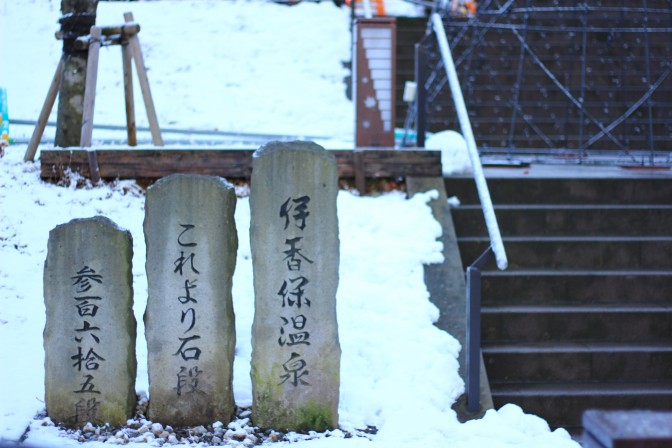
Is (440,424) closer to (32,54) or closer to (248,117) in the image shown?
(248,117)

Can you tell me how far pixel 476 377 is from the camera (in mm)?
5352

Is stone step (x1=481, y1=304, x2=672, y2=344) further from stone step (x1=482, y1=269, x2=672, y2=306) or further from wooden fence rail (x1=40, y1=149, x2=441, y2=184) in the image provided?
wooden fence rail (x1=40, y1=149, x2=441, y2=184)

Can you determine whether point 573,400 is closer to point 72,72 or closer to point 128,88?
point 128,88

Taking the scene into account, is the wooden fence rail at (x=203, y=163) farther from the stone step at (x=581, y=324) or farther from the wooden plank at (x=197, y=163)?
the stone step at (x=581, y=324)

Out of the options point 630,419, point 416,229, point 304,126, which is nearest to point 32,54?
point 304,126

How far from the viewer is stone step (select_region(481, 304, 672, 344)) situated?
644 centimetres

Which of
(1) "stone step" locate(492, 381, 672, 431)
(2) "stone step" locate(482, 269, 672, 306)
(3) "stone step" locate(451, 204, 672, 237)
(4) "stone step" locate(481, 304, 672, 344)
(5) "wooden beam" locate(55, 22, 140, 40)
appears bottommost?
(1) "stone step" locate(492, 381, 672, 431)

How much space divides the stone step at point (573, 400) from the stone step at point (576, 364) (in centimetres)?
15

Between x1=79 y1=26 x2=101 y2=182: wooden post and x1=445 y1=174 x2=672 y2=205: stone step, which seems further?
x1=79 y1=26 x2=101 y2=182: wooden post

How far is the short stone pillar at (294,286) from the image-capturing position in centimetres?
493

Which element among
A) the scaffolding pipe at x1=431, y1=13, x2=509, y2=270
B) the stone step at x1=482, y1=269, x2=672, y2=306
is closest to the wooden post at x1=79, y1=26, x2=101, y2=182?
the scaffolding pipe at x1=431, y1=13, x2=509, y2=270

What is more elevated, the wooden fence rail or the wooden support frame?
→ the wooden support frame

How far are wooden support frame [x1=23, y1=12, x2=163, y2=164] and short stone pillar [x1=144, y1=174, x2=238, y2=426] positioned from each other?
110 inches

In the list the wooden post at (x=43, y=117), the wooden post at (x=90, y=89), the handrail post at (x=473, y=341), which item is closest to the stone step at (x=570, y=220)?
the handrail post at (x=473, y=341)
